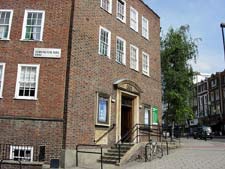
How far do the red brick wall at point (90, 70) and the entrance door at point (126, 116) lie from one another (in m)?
1.19

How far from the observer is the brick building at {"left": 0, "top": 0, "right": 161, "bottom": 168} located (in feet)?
47.8

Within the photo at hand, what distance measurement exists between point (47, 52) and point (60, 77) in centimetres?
152

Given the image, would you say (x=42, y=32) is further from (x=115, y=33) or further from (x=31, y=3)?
(x=115, y=33)

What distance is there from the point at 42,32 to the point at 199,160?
10348 mm

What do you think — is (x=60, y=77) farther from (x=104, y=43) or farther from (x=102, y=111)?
(x=104, y=43)

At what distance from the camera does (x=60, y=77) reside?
50.2 ft

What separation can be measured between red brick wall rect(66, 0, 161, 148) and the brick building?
5cm

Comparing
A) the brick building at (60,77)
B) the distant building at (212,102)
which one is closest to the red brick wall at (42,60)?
the brick building at (60,77)

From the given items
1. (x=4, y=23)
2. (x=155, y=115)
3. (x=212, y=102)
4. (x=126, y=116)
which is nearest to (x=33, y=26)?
(x=4, y=23)

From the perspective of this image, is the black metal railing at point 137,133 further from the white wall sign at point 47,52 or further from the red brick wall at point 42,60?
the white wall sign at point 47,52

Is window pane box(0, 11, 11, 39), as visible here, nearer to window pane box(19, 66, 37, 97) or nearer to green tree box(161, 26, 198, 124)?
window pane box(19, 66, 37, 97)

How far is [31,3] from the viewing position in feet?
54.1

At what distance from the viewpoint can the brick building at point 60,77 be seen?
47.8ft

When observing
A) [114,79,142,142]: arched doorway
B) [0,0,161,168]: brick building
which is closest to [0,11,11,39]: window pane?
[0,0,161,168]: brick building
